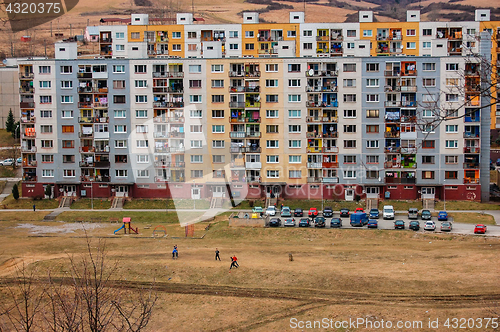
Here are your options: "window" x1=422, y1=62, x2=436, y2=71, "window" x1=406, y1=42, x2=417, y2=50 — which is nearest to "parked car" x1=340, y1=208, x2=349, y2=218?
"window" x1=422, y1=62, x2=436, y2=71

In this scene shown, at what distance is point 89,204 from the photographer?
286 feet

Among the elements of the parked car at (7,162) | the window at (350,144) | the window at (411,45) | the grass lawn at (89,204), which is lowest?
the grass lawn at (89,204)

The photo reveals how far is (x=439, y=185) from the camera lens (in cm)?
8519

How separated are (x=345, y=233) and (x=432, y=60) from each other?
36.7 meters

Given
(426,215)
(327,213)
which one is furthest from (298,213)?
(426,215)

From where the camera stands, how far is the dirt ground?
39156 millimetres

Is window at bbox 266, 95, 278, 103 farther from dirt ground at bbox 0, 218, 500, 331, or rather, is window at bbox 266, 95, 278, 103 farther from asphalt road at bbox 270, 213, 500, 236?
dirt ground at bbox 0, 218, 500, 331

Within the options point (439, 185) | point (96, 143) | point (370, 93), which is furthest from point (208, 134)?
point (439, 185)

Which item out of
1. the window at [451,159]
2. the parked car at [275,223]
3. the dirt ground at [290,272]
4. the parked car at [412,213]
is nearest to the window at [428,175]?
the window at [451,159]

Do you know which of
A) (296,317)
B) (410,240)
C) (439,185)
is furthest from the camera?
(439,185)

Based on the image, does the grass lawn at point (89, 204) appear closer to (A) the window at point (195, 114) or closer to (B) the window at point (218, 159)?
(B) the window at point (218, 159)

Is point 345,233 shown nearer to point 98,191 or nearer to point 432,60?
point 432,60

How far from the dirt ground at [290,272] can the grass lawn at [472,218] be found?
1136cm

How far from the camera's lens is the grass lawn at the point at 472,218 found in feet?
237
